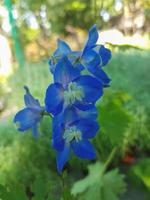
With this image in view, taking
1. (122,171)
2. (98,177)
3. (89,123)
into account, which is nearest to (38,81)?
(122,171)

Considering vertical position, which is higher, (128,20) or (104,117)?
(104,117)

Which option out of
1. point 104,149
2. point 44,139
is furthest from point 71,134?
point 104,149

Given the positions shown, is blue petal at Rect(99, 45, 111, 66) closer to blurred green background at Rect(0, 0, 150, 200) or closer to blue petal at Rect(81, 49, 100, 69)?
blue petal at Rect(81, 49, 100, 69)

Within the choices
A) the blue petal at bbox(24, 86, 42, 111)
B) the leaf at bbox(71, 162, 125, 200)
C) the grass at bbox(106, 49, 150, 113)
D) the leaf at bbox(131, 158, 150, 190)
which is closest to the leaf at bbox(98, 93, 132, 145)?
the leaf at bbox(71, 162, 125, 200)

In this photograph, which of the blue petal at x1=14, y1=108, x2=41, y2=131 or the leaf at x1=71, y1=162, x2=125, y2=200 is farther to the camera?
the leaf at x1=71, y1=162, x2=125, y2=200

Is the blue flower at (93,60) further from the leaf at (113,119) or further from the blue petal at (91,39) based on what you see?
the leaf at (113,119)

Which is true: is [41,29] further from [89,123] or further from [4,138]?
[89,123]

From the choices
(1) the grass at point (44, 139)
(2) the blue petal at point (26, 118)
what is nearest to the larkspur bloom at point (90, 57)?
(2) the blue petal at point (26, 118)
